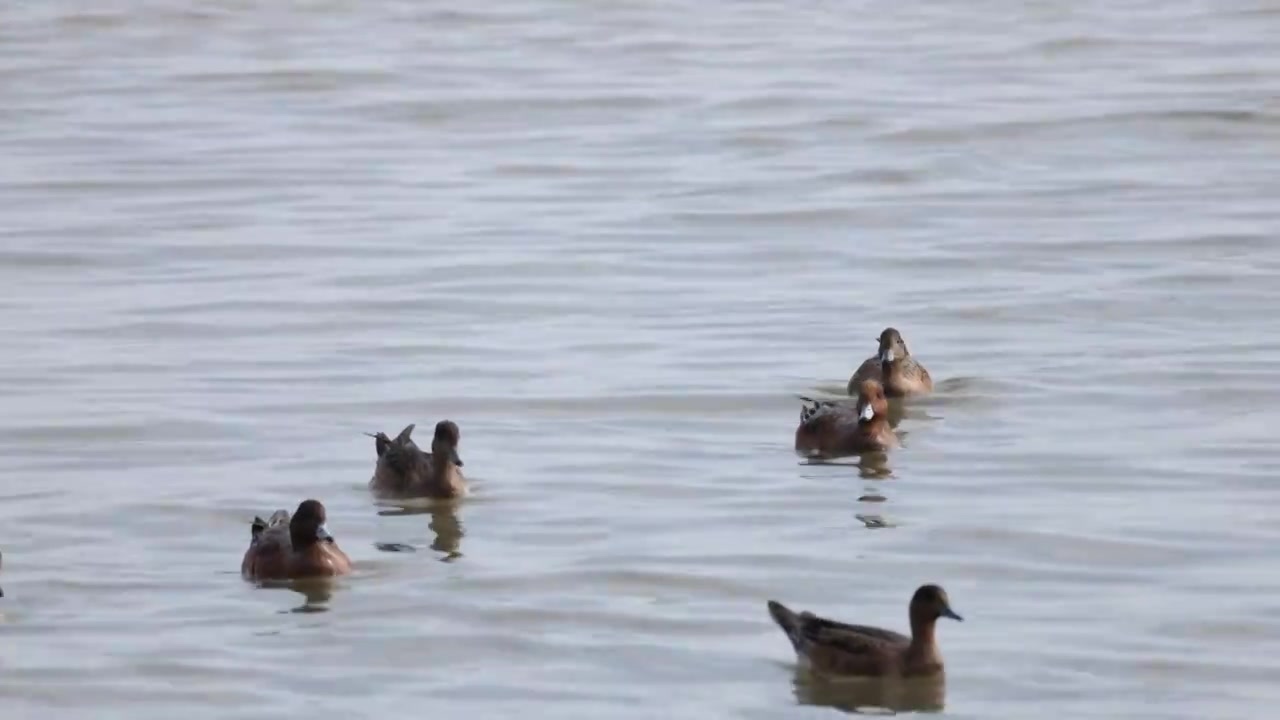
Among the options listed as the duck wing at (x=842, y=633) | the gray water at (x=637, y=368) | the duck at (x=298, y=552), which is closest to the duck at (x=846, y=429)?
the gray water at (x=637, y=368)

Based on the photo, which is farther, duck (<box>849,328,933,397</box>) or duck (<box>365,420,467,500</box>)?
duck (<box>849,328,933,397</box>)

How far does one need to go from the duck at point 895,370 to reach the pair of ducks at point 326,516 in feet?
10.3

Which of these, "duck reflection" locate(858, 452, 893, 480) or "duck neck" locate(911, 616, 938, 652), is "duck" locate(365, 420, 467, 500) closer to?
"duck reflection" locate(858, 452, 893, 480)

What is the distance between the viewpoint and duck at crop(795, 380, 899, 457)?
15.3 meters

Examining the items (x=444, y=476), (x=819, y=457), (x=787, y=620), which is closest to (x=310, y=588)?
(x=444, y=476)

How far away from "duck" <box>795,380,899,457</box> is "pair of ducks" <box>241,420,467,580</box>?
197cm

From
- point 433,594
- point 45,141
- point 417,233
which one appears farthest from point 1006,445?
point 45,141

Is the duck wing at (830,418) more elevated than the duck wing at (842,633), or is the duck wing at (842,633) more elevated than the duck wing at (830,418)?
the duck wing at (830,418)

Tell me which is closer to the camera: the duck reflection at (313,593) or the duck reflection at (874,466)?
the duck reflection at (313,593)

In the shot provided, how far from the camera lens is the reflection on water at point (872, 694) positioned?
11.0 m

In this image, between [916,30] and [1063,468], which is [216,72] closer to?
[916,30]

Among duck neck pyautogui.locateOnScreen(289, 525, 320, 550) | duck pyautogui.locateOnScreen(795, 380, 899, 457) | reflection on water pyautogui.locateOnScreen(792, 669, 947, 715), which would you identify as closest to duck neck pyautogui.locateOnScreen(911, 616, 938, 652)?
reflection on water pyautogui.locateOnScreen(792, 669, 947, 715)

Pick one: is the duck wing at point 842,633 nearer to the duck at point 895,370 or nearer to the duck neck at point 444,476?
the duck neck at point 444,476

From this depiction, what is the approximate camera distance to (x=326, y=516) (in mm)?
13617
